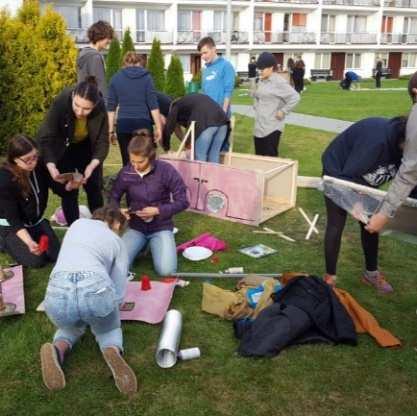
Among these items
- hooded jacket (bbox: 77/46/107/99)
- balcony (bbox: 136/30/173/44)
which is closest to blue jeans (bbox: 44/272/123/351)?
hooded jacket (bbox: 77/46/107/99)

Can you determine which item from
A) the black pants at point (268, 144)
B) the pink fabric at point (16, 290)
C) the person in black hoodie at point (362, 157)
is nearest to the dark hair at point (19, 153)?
the pink fabric at point (16, 290)

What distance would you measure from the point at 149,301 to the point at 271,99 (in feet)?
11.8

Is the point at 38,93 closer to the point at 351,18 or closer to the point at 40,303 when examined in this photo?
the point at 40,303

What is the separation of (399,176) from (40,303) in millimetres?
2712

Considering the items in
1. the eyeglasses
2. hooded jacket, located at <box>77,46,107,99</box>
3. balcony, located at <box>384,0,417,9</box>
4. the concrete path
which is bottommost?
the concrete path

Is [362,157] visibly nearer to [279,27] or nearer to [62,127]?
[62,127]

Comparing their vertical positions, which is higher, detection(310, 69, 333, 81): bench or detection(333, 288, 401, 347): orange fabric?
detection(310, 69, 333, 81): bench

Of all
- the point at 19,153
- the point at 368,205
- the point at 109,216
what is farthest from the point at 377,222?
the point at 19,153

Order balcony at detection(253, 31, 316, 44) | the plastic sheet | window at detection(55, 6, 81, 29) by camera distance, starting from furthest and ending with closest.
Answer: balcony at detection(253, 31, 316, 44)
window at detection(55, 6, 81, 29)
the plastic sheet

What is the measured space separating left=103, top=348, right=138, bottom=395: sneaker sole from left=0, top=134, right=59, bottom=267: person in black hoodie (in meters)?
1.41

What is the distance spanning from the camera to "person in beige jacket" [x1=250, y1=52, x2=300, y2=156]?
6418 millimetres

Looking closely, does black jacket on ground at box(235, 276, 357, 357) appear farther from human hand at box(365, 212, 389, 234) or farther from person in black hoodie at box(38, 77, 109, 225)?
person in black hoodie at box(38, 77, 109, 225)

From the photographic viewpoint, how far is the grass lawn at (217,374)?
2.78m

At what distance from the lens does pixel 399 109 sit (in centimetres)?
1669
